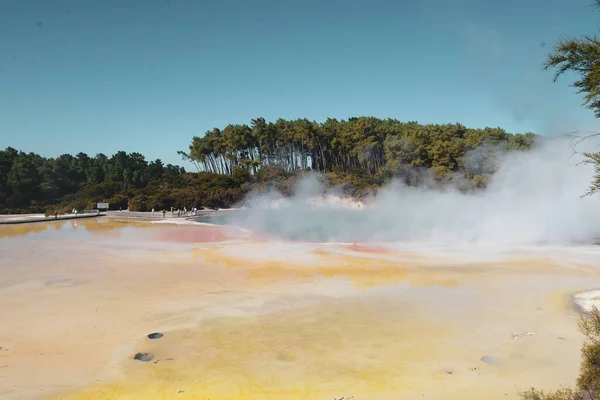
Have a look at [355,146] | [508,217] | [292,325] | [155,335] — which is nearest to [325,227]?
[508,217]

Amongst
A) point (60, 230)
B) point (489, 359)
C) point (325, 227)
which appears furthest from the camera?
point (60, 230)

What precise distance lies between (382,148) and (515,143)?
16285mm

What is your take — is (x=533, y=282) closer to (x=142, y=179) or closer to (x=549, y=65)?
(x=549, y=65)

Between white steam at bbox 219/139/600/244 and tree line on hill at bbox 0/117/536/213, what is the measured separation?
7232mm

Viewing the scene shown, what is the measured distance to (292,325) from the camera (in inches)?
318

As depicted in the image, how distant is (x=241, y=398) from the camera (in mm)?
5551

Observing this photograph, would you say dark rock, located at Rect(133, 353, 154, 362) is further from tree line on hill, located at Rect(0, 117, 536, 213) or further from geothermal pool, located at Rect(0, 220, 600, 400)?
tree line on hill, located at Rect(0, 117, 536, 213)

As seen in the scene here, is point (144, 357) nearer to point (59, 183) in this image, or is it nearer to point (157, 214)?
point (157, 214)

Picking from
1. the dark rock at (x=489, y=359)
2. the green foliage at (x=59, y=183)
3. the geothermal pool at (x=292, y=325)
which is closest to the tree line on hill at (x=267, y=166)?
the green foliage at (x=59, y=183)

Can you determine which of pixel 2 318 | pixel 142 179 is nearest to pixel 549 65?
pixel 2 318

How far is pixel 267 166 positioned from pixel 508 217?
32.9 metres

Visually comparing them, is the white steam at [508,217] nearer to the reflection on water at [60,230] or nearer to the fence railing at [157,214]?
the reflection on water at [60,230]

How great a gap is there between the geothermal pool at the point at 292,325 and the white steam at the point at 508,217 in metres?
5.00

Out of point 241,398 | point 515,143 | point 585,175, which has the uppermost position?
point 515,143
